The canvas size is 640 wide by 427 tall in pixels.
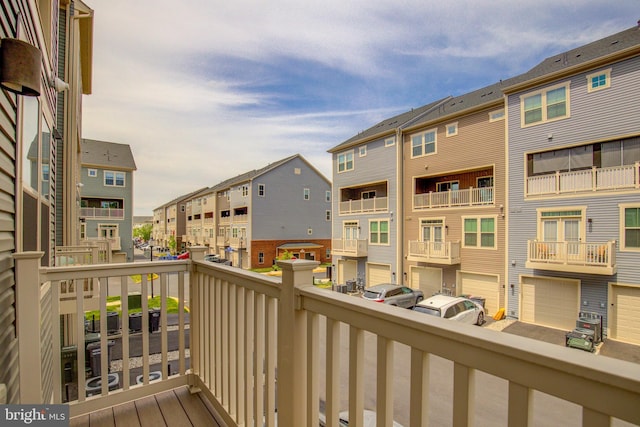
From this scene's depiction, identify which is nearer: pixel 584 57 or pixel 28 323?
pixel 28 323

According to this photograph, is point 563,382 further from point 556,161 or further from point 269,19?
point 556,161

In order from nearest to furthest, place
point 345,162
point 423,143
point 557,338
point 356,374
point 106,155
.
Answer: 1. point 356,374
2. point 557,338
3. point 423,143
4. point 345,162
5. point 106,155

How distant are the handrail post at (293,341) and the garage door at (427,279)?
39.1 feet

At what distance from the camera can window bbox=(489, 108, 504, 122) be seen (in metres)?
10.7

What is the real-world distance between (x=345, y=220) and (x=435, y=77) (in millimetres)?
9084

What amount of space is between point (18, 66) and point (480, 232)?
12.0 metres

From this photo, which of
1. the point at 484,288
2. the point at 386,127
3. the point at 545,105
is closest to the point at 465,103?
the point at 545,105

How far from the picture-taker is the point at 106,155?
18.9m

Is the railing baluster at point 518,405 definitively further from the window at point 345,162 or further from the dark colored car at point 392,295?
the window at point 345,162

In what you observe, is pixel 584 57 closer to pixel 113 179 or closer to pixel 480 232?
pixel 480 232

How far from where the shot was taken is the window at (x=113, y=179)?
18.6m

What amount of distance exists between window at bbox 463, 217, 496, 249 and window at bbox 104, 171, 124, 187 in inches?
750

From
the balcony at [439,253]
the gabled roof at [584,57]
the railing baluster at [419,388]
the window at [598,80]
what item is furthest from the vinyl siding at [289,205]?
the railing baluster at [419,388]

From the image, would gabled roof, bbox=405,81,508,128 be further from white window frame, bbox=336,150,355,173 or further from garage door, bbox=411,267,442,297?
garage door, bbox=411,267,442,297
